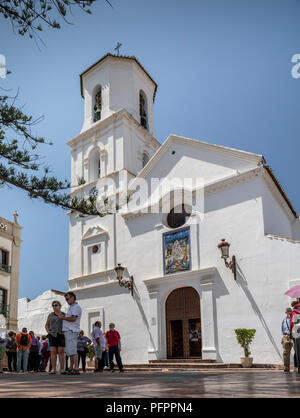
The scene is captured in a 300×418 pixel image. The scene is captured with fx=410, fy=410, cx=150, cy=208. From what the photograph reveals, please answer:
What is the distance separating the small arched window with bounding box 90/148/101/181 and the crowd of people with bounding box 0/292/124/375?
9163 millimetres

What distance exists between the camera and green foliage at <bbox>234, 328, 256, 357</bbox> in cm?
1345

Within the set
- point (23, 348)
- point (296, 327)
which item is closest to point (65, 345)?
point (296, 327)

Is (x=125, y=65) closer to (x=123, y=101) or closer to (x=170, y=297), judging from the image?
(x=123, y=101)

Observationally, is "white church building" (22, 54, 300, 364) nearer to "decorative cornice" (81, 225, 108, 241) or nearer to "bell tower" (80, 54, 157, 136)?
"decorative cornice" (81, 225, 108, 241)

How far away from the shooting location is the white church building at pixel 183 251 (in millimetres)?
14219

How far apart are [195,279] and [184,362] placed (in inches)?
121

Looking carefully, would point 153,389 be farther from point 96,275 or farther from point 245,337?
point 96,275

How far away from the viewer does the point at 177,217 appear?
17609mm

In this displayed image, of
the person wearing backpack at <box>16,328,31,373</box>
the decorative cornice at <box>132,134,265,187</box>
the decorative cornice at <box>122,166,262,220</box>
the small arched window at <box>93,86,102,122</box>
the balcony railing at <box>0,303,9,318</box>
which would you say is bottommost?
the person wearing backpack at <box>16,328,31,373</box>

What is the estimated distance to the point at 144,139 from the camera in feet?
74.8

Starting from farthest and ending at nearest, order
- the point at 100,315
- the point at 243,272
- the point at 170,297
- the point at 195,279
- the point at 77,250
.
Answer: the point at 77,250 → the point at 100,315 → the point at 170,297 → the point at 195,279 → the point at 243,272

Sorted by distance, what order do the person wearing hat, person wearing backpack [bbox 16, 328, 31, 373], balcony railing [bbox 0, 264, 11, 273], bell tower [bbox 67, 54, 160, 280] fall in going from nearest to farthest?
the person wearing hat
person wearing backpack [bbox 16, 328, 31, 373]
bell tower [bbox 67, 54, 160, 280]
balcony railing [bbox 0, 264, 11, 273]

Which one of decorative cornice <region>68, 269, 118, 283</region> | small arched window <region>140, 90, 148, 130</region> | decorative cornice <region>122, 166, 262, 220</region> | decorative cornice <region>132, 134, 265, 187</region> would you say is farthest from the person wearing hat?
small arched window <region>140, 90, 148, 130</region>
